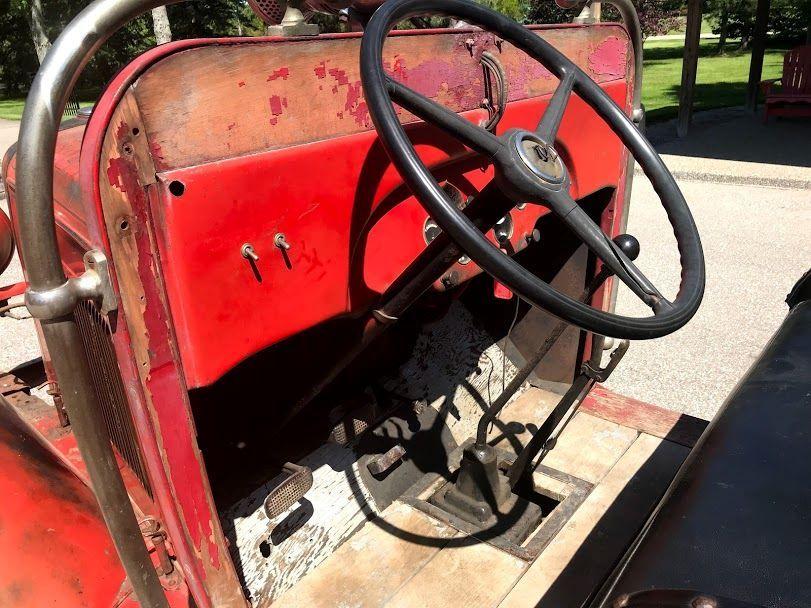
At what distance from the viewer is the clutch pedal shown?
1.67 m

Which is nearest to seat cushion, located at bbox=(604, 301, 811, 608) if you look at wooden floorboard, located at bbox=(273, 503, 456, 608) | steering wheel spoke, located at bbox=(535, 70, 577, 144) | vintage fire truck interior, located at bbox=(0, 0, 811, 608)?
vintage fire truck interior, located at bbox=(0, 0, 811, 608)

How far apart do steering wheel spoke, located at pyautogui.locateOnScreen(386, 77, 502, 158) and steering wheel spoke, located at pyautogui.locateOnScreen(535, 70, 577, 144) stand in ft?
0.56

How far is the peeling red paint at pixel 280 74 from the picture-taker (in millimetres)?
1212

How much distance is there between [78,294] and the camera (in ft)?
3.24

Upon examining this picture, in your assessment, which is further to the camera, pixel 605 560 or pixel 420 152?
pixel 605 560

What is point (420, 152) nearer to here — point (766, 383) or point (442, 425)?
point (766, 383)

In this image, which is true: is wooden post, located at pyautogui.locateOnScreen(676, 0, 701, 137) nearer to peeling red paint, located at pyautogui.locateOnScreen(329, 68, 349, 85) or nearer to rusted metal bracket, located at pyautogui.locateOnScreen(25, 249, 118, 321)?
peeling red paint, located at pyautogui.locateOnScreen(329, 68, 349, 85)

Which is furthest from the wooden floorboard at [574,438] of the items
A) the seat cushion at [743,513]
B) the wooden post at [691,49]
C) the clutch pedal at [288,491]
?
the wooden post at [691,49]

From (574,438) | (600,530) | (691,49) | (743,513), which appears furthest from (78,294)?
(691,49)

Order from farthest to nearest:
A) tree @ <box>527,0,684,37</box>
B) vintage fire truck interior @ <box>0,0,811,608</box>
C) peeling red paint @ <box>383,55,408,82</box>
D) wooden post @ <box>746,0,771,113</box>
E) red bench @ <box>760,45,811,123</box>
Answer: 1. tree @ <box>527,0,684,37</box>
2. wooden post @ <box>746,0,771,113</box>
3. red bench @ <box>760,45,811,123</box>
4. peeling red paint @ <box>383,55,408,82</box>
5. vintage fire truck interior @ <box>0,0,811,608</box>

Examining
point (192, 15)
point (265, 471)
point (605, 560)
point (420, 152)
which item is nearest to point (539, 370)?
point (605, 560)

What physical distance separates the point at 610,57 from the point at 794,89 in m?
9.78

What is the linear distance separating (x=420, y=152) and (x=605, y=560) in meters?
1.11

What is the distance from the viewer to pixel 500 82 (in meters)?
1.67
